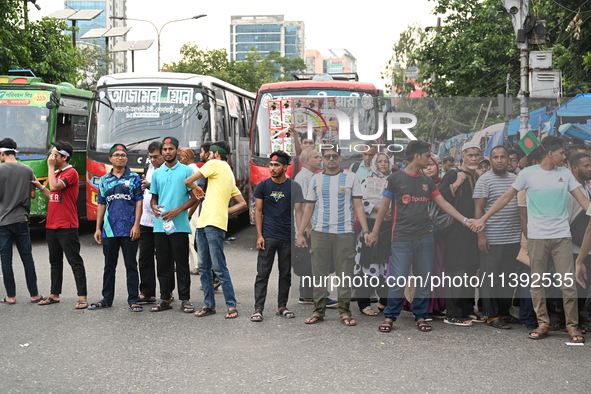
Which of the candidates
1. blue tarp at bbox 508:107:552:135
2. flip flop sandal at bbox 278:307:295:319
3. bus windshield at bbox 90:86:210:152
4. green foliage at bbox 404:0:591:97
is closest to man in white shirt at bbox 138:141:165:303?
flip flop sandal at bbox 278:307:295:319

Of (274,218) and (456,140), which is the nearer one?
(456,140)

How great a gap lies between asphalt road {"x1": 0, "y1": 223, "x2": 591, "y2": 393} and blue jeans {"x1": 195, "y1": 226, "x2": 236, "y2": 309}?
235mm

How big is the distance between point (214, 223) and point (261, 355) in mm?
1831

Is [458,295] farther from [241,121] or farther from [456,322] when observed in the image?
[241,121]

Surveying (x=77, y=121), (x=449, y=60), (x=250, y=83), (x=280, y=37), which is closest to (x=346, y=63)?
(x=280, y=37)

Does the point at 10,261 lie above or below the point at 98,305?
above

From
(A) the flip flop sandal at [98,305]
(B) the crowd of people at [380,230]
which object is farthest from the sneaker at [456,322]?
(A) the flip flop sandal at [98,305]

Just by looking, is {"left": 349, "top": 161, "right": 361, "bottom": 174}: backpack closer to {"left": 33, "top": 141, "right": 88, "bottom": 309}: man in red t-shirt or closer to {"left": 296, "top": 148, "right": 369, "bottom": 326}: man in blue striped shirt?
{"left": 296, "top": 148, "right": 369, "bottom": 326}: man in blue striped shirt

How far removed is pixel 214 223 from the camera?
287 inches

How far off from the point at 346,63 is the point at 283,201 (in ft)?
640

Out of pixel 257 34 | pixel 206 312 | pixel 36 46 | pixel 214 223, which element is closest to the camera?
pixel 214 223

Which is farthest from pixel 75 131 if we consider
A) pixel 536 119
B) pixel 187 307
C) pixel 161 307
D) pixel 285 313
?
pixel 536 119

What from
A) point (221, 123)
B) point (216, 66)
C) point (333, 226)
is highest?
point (216, 66)

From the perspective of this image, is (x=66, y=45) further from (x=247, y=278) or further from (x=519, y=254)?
(x=519, y=254)
